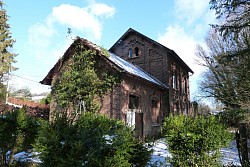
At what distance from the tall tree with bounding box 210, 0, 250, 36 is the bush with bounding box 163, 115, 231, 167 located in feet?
16.3

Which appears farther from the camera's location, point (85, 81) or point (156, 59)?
point (156, 59)

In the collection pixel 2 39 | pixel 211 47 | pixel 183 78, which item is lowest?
pixel 183 78

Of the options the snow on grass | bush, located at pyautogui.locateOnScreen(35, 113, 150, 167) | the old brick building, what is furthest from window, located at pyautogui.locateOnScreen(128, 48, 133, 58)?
bush, located at pyautogui.locateOnScreen(35, 113, 150, 167)

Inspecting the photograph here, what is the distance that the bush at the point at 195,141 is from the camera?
5.11 metres

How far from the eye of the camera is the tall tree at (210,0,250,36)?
8211 mm

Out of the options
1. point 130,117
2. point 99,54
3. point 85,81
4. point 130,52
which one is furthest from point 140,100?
point 130,52

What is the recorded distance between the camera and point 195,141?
516 cm

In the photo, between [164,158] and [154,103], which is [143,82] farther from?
[164,158]

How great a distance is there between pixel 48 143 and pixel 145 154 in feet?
6.79

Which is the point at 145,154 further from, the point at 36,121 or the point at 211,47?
the point at 211,47

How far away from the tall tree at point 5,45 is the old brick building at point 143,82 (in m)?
16.3

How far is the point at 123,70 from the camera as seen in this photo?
13.7 m

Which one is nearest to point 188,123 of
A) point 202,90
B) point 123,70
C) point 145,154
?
point 145,154

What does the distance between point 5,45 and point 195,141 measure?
32.5m
